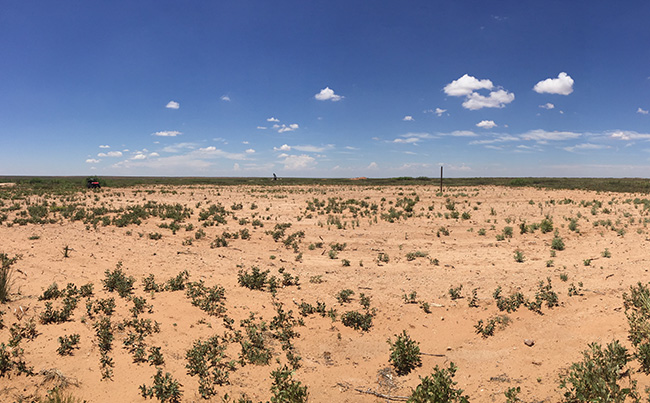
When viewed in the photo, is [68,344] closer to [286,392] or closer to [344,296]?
[286,392]

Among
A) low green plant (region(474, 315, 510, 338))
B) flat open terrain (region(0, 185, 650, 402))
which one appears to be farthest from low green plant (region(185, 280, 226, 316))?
low green plant (region(474, 315, 510, 338))

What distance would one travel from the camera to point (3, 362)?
491cm

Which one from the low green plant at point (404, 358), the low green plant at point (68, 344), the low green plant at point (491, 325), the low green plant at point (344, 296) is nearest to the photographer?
the low green plant at point (68, 344)

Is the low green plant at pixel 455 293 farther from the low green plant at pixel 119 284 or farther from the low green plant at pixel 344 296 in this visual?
the low green plant at pixel 119 284

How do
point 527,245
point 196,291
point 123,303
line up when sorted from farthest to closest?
point 527,245 → point 196,291 → point 123,303

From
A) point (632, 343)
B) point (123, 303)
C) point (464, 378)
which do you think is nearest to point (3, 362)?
point (123, 303)

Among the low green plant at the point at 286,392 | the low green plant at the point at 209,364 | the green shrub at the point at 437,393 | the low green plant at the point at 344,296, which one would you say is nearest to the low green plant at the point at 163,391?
the low green plant at the point at 209,364

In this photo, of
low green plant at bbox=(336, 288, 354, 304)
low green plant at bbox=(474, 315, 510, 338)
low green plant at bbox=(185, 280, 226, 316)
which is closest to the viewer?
low green plant at bbox=(474, 315, 510, 338)

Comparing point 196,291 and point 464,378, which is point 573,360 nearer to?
point 464,378

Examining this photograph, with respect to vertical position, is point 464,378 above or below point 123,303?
below

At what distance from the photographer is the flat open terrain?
5535 millimetres

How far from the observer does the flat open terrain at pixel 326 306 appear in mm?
5535

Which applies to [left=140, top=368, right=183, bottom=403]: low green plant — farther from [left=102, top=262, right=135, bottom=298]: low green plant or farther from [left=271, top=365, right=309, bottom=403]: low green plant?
[left=102, top=262, right=135, bottom=298]: low green plant

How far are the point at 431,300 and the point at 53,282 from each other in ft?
29.8
